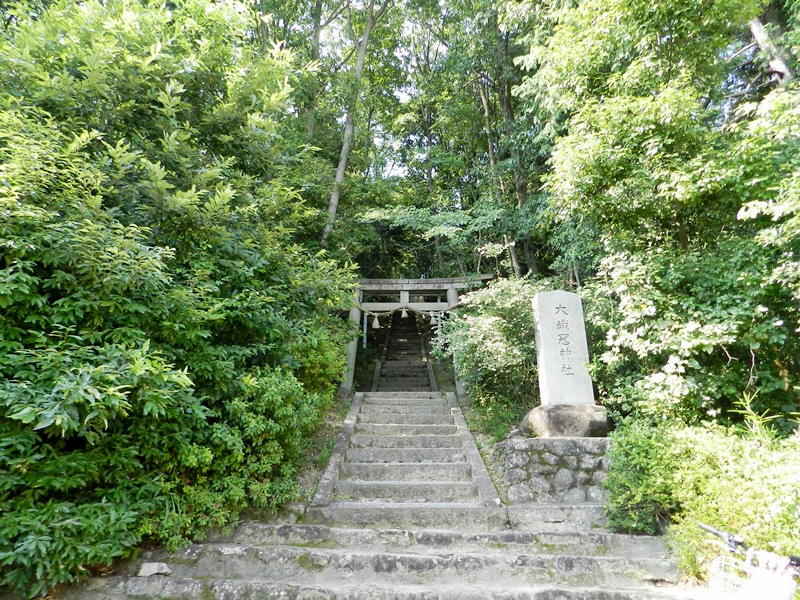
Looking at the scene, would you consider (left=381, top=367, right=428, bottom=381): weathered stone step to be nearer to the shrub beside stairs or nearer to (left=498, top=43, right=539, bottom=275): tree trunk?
(left=498, top=43, right=539, bottom=275): tree trunk

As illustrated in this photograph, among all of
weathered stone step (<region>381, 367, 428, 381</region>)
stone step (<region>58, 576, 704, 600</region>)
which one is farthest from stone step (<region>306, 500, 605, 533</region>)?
weathered stone step (<region>381, 367, 428, 381</region>)

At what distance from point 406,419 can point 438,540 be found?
314cm

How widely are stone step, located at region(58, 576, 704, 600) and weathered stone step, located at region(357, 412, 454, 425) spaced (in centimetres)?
369

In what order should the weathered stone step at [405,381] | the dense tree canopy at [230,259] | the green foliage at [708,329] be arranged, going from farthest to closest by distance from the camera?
the weathered stone step at [405,381], the green foliage at [708,329], the dense tree canopy at [230,259]

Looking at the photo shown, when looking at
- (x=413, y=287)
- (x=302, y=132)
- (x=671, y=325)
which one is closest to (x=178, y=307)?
(x=671, y=325)

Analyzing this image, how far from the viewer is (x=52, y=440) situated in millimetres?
2998

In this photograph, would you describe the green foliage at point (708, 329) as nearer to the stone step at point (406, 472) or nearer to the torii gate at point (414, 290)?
the stone step at point (406, 472)

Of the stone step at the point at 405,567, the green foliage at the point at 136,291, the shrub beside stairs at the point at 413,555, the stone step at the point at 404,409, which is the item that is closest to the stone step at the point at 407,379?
the stone step at the point at 404,409

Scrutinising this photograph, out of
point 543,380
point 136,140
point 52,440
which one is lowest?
point 52,440

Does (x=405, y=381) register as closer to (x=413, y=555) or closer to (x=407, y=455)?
(x=407, y=455)

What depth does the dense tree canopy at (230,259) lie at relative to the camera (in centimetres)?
280

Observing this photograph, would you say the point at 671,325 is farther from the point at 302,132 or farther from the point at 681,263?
the point at 302,132

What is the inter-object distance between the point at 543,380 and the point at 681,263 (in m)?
2.14

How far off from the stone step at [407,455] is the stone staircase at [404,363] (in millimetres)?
5054
